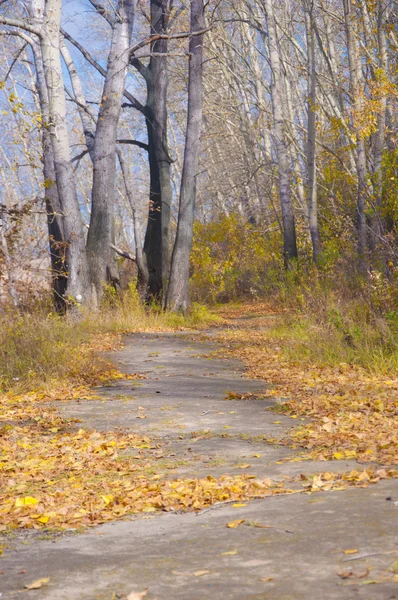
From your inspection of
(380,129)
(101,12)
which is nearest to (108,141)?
(101,12)

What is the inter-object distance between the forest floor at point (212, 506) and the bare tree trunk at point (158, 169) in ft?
33.2

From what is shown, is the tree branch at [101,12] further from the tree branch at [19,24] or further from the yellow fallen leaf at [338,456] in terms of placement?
the yellow fallen leaf at [338,456]

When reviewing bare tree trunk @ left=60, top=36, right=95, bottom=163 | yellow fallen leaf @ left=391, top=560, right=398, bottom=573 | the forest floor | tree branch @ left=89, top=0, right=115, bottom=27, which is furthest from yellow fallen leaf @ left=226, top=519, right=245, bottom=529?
tree branch @ left=89, top=0, right=115, bottom=27

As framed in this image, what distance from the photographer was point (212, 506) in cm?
454

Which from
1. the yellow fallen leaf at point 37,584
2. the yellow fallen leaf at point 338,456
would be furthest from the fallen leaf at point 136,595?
the yellow fallen leaf at point 338,456

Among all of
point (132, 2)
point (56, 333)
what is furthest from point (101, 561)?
point (132, 2)

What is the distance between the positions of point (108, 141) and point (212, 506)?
12.7 meters

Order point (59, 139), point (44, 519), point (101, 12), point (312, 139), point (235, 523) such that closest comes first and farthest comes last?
point (235, 523)
point (44, 519)
point (59, 139)
point (101, 12)
point (312, 139)

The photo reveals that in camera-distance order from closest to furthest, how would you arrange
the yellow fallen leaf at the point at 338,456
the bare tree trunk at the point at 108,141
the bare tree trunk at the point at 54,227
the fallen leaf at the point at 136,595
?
the fallen leaf at the point at 136,595 < the yellow fallen leaf at the point at 338,456 < the bare tree trunk at the point at 54,227 < the bare tree trunk at the point at 108,141

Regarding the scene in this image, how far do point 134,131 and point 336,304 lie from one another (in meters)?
25.3

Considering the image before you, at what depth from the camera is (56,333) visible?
11258 millimetres

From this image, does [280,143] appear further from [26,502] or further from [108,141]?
[26,502]

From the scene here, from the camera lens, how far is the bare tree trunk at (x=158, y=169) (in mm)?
18844

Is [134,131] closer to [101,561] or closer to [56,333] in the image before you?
[56,333]
